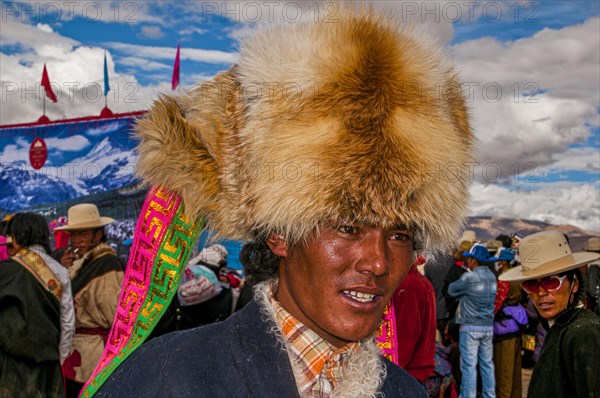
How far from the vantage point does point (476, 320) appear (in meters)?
6.72

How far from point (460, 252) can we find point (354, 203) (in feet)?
24.7

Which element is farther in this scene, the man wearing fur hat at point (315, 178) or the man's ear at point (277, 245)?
the man's ear at point (277, 245)

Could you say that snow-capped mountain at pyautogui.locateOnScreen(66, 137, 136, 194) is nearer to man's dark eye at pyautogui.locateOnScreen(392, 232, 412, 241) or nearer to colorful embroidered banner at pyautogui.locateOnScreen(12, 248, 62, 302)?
colorful embroidered banner at pyautogui.locateOnScreen(12, 248, 62, 302)

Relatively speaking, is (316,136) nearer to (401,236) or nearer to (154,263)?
(401,236)

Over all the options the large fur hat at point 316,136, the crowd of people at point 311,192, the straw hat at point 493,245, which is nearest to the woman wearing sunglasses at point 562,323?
the crowd of people at point 311,192

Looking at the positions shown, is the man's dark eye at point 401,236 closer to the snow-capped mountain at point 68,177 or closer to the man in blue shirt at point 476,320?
the man in blue shirt at point 476,320

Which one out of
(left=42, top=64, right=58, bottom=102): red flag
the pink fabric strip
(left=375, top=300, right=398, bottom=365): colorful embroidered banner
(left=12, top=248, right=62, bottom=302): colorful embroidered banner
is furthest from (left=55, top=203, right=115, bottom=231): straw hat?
(left=42, top=64, right=58, bottom=102): red flag

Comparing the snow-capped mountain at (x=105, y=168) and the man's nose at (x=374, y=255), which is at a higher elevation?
the man's nose at (x=374, y=255)

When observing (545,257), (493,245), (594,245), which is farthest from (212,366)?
(594,245)

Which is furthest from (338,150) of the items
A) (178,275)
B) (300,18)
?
(178,275)

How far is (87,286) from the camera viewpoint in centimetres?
487

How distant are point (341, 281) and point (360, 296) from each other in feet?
0.25

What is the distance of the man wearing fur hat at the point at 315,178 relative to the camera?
5.06 feet

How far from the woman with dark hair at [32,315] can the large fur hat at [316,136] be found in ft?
10.5
